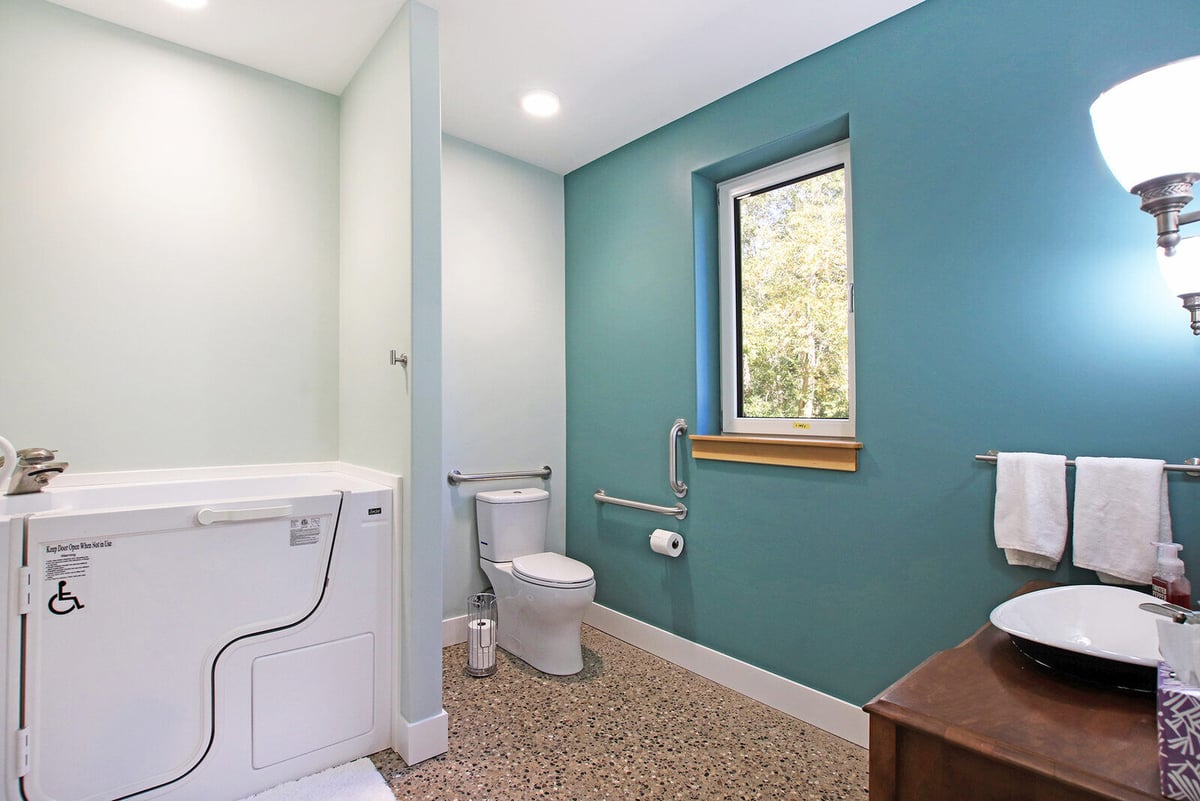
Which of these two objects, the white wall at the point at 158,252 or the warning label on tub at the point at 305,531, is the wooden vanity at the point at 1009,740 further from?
the white wall at the point at 158,252

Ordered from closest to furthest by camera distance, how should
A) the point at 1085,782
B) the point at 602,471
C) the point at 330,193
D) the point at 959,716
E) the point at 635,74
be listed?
1. the point at 1085,782
2. the point at 959,716
3. the point at 635,74
4. the point at 330,193
5. the point at 602,471

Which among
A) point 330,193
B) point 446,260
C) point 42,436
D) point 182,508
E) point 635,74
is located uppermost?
point 635,74

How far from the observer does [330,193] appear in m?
2.46

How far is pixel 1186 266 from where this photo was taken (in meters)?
1.21

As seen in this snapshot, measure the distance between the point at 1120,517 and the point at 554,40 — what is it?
7.18 ft

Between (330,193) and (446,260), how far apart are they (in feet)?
1.80

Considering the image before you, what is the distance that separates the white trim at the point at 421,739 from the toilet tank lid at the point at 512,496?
0.99 meters

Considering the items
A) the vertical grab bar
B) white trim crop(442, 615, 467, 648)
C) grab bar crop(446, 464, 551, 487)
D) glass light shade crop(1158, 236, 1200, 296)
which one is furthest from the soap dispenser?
white trim crop(442, 615, 467, 648)

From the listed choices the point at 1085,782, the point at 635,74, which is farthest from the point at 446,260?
the point at 1085,782

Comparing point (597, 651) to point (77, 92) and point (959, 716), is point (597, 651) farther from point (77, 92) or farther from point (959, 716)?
point (77, 92)

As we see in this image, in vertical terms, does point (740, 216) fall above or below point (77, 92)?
below

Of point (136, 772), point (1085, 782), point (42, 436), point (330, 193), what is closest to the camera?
point (1085, 782)

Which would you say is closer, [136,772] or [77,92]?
[136,772]

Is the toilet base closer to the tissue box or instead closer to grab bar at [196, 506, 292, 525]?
grab bar at [196, 506, 292, 525]
